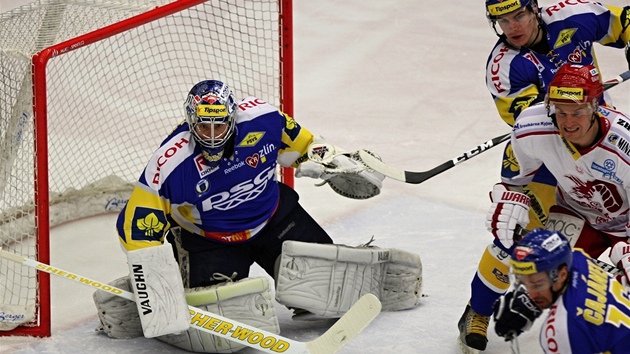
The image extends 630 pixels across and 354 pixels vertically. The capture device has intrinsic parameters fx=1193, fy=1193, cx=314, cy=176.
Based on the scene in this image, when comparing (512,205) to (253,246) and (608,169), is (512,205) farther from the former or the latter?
(253,246)

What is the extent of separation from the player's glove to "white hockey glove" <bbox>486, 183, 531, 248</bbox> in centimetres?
57

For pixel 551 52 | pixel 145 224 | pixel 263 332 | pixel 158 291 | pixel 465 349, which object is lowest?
pixel 465 349

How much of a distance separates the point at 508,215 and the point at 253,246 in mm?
1045

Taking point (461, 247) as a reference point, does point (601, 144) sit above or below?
above

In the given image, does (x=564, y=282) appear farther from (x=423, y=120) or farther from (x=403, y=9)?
(x=403, y=9)

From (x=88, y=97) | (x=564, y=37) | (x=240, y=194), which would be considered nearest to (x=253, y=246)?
(x=240, y=194)

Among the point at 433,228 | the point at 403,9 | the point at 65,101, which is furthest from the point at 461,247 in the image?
the point at 403,9

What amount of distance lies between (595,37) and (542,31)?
0.72ft

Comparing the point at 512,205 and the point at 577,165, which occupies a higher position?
the point at 577,165

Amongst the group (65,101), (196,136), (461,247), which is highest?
(196,136)

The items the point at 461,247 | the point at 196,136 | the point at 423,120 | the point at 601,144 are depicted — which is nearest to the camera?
the point at 601,144

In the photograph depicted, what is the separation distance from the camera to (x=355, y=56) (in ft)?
23.3

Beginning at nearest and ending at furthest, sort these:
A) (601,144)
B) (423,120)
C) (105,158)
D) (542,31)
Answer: (601,144), (542,31), (105,158), (423,120)

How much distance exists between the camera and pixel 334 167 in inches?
165
